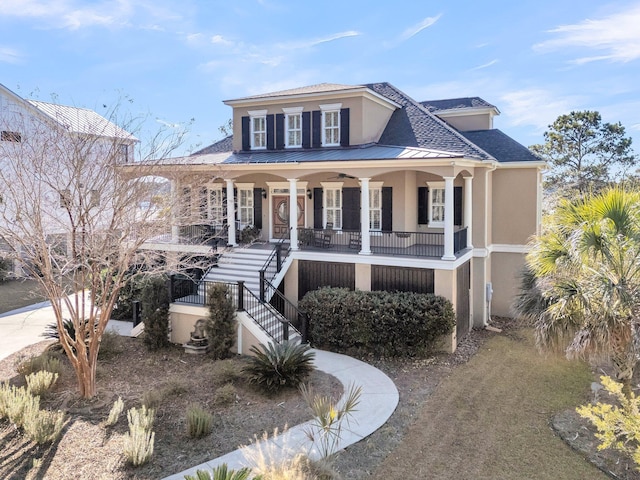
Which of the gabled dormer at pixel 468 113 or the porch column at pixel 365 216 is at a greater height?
the gabled dormer at pixel 468 113

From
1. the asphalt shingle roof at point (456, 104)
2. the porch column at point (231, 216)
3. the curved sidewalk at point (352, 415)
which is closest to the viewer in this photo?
the curved sidewalk at point (352, 415)

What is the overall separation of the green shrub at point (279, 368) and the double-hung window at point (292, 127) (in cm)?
1007

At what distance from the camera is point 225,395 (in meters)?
9.71

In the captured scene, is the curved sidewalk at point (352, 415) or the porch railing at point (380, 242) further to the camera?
the porch railing at point (380, 242)

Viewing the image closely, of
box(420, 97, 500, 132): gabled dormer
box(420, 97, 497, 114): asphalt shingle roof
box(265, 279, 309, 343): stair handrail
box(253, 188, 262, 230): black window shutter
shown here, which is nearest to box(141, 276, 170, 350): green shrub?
box(265, 279, 309, 343): stair handrail

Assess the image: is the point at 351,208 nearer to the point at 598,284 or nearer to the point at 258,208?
the point at 258,208

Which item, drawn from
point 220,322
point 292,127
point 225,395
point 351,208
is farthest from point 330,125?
point 225,395

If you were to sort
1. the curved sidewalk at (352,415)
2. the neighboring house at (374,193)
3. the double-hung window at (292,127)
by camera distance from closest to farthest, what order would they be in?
the curved sidewalk at (352,415), the neighboring house at (374,193), the double-hung window at (292,127)

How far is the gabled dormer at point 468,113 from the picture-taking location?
64.5 feet

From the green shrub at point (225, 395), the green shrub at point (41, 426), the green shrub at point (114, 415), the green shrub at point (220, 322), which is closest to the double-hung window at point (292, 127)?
the green shrub at point (220, 322)

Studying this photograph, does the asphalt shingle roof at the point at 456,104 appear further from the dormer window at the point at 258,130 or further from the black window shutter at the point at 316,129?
the dormer window at the point at 258,130

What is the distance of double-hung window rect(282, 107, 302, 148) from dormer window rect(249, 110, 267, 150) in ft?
3.38

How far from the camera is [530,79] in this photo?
75.7ft

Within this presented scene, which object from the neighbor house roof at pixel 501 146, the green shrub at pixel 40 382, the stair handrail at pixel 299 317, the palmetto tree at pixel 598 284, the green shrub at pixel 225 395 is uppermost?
the neighbor house roof at pixel 501 146
